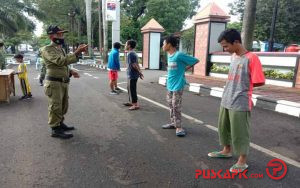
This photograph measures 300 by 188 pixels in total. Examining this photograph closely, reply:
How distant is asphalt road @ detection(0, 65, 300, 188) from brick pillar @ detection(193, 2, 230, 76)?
6.39 meters

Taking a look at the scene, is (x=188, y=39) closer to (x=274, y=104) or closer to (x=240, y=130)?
(x=274, y=104)

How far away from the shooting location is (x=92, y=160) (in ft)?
12.5

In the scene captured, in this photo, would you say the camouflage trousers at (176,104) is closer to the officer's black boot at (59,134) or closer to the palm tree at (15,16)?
the officer's black boot at (59,134)

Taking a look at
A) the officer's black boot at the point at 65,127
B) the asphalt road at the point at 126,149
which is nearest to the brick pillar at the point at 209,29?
the asphalt road at the point at 126,149

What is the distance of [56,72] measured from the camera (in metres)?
4.57

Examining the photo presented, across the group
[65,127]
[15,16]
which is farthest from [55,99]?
[15,16]

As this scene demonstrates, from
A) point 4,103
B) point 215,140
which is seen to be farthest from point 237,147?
point 4,103

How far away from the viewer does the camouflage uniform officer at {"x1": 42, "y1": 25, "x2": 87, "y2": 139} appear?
173 inches

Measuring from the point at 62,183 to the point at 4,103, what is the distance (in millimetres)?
5229

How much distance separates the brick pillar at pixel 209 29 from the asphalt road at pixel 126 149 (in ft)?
21.0

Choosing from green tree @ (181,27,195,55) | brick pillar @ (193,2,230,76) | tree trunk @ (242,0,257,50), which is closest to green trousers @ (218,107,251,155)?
tree trunk @ (242,0,257,50)

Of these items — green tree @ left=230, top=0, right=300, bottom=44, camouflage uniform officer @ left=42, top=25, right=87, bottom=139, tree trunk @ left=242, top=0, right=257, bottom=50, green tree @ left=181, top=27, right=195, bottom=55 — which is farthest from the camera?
green tree @ left=181, top=27, right=195, bottom=55

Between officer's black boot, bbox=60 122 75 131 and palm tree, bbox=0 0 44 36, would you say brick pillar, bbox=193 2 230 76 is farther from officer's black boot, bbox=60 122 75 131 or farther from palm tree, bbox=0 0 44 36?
palm tree, bbox=0 0 44 36

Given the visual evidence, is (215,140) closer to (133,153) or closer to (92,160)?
(133,153)
